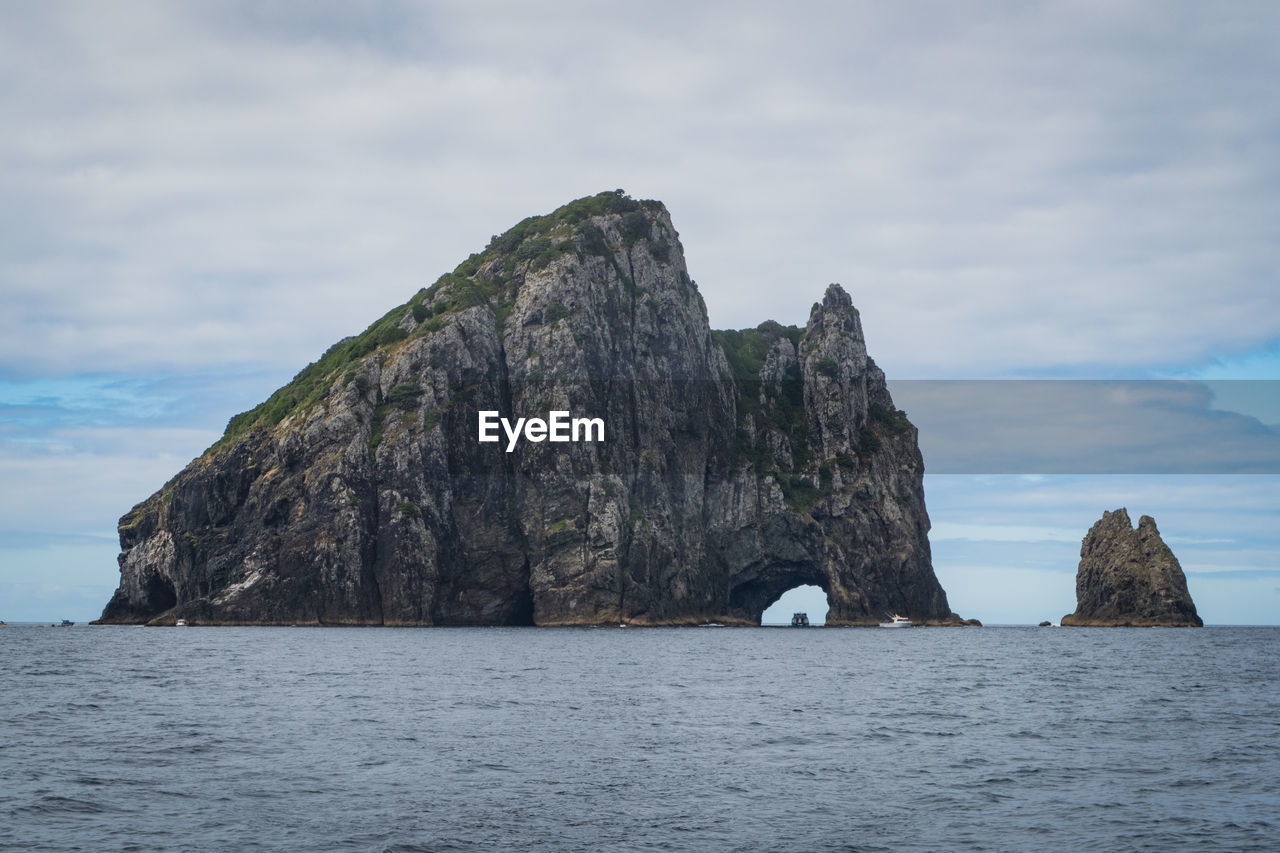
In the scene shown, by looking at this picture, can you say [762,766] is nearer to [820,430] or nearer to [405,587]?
[405,587]

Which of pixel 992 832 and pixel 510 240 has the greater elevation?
pixel 510 240

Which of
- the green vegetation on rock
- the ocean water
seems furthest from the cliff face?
the ocean water

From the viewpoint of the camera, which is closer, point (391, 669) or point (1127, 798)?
point (1127, 798)

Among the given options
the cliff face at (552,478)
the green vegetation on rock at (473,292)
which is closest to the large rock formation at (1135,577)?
the cliff face at (552,478)

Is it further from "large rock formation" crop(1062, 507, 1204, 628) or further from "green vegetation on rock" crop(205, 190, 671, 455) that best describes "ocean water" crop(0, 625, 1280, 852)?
"large rock formation" crop(1062, 507, 1204, 628)

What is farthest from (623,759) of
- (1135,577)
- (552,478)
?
(1135,577)

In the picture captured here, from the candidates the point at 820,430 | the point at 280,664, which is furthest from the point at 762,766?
the point at 820,430

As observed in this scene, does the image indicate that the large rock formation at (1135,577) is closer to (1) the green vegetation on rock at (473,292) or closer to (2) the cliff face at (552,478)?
(2) the cliff face at (552,478)

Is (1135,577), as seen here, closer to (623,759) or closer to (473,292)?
(473,292)
